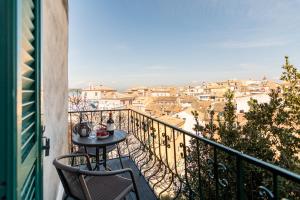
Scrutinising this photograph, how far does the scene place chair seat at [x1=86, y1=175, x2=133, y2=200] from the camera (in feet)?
5.50

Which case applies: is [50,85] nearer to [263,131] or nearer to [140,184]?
[140,184]

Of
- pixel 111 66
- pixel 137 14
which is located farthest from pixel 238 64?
pixel 137 14

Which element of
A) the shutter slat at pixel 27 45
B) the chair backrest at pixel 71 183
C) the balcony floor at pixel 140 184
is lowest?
the balcony floor at pixel 140 184

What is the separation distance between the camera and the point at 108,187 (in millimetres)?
1815

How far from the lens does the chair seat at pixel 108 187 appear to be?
5.50 feet

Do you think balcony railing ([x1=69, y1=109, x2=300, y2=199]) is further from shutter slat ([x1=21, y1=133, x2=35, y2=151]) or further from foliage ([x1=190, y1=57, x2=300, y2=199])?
shutter slat ([x1=21, y1=133, x2=35, y2=151])

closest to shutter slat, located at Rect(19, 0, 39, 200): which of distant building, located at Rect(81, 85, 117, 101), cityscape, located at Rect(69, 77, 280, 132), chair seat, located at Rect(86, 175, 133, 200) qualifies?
chair seat, located at Rect(86, 175, 133, 200)

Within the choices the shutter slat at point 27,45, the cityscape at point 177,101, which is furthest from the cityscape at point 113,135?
the cityscape at point 177,101

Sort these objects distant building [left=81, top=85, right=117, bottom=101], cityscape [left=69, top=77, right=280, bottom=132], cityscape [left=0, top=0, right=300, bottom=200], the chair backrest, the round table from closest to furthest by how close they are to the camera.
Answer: cityscape [left=0, top=0, right=300, bottom=200] → the chair backrest → the round table → cityscape [left=69, top=77, right=280, bottom=132] → distant building [left=81, top=85, right=117, bottom=101]

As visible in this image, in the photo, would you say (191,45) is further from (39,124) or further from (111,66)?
(39,124)

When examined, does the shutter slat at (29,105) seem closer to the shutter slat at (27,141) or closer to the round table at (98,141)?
the shutter slat at (27,141)

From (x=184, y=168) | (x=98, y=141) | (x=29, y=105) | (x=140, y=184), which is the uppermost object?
(x=29, y=105)

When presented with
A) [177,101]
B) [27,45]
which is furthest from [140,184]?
[177,101]

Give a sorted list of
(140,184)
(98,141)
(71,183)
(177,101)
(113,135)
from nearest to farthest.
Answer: (71,183) → (98,141) → (113,135) → (140,184) → (177,101)
